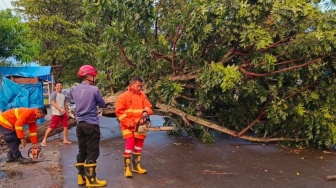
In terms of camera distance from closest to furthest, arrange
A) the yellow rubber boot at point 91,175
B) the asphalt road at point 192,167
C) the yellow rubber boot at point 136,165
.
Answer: the yellow rubber boot at point 91,175, the asphalt road at point 192,167, the yellow rubber boot at point 136,165

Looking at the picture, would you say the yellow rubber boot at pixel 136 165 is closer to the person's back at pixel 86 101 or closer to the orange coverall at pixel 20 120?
the person's back at pixel 86 101

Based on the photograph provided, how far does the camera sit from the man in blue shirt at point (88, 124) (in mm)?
4973

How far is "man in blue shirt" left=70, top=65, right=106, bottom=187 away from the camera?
16.3ft

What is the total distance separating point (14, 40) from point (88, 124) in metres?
10.9

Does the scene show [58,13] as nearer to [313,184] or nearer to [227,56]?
[227,56]

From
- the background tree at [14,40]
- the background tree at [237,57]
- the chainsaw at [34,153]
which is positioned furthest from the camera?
the background tree at [14,40]

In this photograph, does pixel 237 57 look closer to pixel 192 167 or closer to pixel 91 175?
pixel 192 167

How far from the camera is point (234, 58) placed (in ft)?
27.3

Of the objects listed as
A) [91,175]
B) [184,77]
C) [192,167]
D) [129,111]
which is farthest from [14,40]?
[91,175]

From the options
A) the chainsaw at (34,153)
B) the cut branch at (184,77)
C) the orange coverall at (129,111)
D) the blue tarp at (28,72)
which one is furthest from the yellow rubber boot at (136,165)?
the blue tarp at (28,72)

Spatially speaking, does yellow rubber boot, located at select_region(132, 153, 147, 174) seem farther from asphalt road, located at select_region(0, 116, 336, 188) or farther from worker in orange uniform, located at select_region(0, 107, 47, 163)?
worker in orange uniform, located at select_region(0, 107, 47, 163)

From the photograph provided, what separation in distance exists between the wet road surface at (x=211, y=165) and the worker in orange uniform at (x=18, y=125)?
0.76 m

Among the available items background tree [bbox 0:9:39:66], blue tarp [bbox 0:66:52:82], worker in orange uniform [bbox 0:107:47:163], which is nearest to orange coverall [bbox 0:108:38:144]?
worker in orange uniform [bbox 0:107:47:163]

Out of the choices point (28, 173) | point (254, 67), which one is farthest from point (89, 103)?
point (254, 67)
